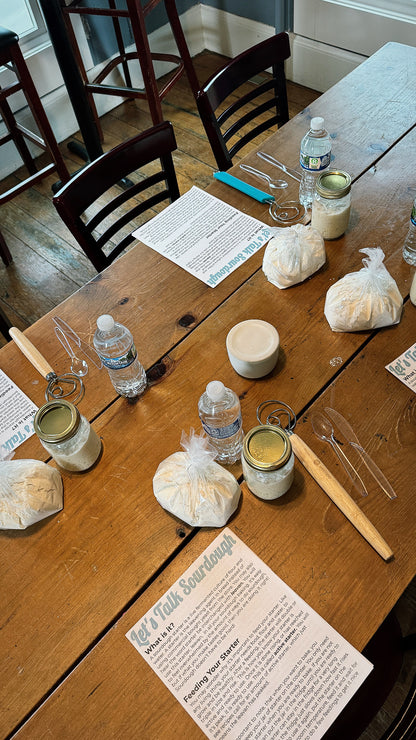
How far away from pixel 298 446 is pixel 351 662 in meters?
0.35

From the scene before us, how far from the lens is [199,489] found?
2.97ft

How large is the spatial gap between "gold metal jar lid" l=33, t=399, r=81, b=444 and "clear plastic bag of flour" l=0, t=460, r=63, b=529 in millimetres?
81

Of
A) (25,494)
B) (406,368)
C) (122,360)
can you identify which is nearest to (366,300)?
(406,368)

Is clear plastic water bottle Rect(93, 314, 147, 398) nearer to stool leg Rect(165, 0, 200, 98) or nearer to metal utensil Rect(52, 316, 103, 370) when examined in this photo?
metal utensil Rect(52, 316, 103, 370)

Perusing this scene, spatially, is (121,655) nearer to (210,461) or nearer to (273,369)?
(210,461)

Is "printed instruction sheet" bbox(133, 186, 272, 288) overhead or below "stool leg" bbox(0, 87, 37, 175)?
overhead

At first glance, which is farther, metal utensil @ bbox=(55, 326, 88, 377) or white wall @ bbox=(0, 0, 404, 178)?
white wall @ bbox=(0, 0, 404, 178)

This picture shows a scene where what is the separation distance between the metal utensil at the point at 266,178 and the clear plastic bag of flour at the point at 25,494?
0.94 m

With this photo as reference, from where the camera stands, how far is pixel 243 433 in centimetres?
104

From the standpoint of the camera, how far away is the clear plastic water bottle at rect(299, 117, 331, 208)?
1.32 meters

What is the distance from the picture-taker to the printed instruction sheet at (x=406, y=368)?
1.07 m

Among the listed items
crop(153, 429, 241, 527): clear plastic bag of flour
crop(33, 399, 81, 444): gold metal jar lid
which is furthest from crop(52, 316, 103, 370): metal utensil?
crop(153, 429, 241, 527): clear plastic bag of flour

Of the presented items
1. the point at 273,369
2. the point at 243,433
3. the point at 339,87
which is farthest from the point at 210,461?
the point at 339,87

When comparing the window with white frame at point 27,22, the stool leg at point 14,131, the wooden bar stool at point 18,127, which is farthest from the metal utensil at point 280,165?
the window with white frame at point 27,22
